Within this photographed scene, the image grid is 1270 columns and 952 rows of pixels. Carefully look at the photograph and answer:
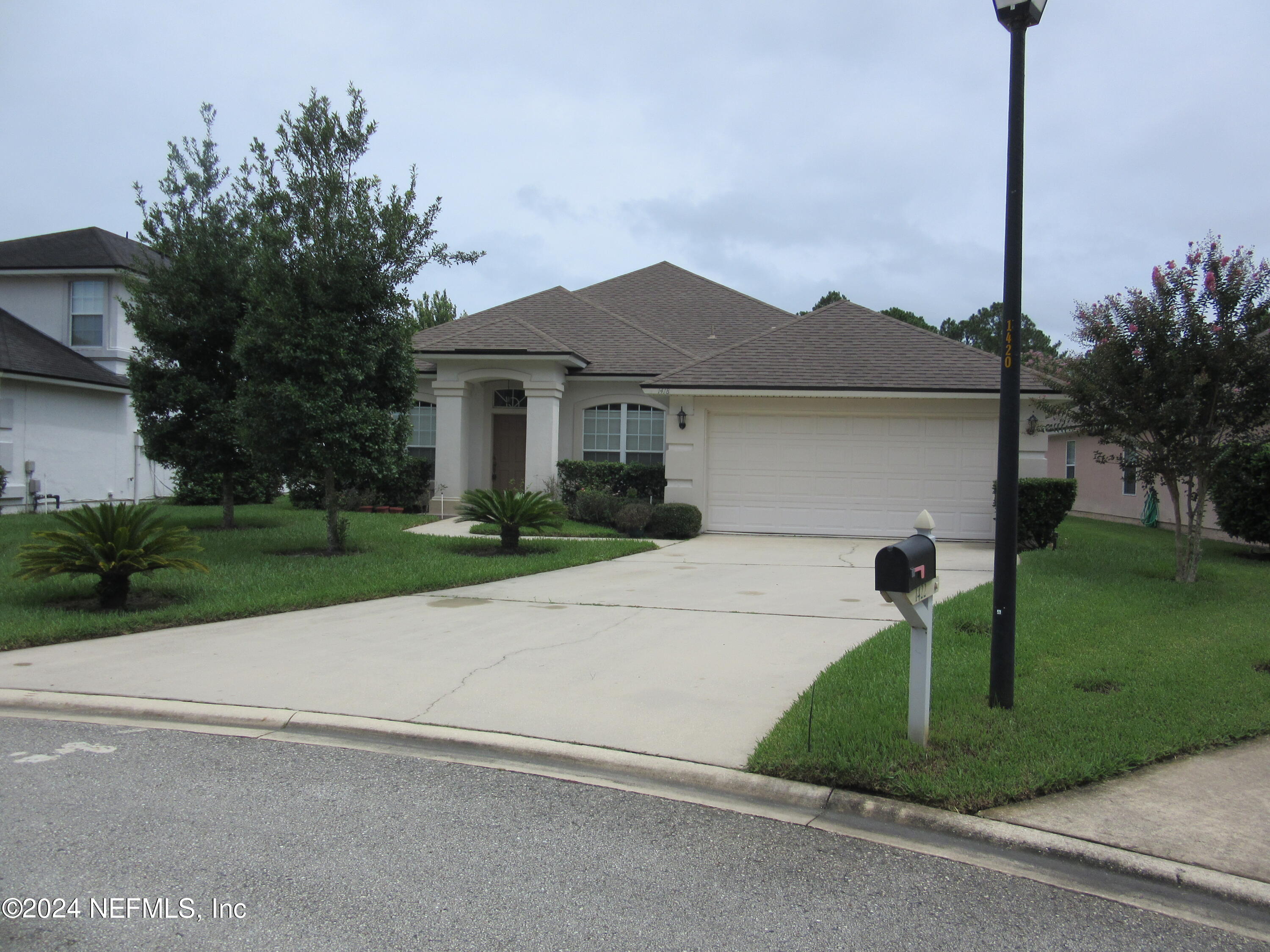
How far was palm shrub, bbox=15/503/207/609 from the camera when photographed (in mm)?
8688

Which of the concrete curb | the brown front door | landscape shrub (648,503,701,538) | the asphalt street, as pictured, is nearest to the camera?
the asphalt street

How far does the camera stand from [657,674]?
6738 millimetres

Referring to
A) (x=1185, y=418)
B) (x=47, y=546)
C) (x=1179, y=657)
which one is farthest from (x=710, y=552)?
(x=47, y=546)

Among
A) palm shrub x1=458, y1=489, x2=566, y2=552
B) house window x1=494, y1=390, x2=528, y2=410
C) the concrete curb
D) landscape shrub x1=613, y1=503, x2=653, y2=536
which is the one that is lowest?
the concrete curb

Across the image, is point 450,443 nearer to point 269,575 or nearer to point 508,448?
point 508,448

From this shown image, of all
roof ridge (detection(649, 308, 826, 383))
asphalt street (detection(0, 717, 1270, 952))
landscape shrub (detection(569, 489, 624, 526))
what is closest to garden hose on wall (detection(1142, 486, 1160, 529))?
roof ridge (detection(649, 308, 826, 383))

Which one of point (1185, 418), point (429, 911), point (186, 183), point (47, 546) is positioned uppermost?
point (186, 183)

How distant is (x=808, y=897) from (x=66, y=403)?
76.3 feet

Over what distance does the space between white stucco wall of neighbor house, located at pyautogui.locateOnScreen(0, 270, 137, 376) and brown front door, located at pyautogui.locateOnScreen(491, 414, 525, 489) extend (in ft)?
32.8

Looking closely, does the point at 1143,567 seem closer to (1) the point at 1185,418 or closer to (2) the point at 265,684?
(1) the point at 1185,418

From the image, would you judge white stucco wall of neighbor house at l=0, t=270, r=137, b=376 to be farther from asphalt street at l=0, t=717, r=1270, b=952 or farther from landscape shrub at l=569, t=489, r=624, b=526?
asphalt street at l=0, t=717, r=1270, b=952

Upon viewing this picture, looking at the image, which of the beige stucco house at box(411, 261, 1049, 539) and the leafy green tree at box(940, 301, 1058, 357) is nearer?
the beige stucco house at box(411, 261, 1049, 539)

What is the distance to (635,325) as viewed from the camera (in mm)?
22562

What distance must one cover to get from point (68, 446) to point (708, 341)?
1581cm
